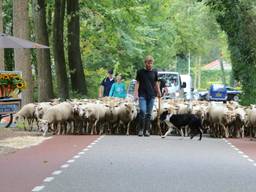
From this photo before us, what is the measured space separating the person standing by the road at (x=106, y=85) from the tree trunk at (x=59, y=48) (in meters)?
5.58

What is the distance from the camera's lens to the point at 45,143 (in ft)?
59.1

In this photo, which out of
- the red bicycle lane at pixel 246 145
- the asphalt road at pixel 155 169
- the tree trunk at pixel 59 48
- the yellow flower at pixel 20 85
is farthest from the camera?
the tree trunk at pixel 59 48

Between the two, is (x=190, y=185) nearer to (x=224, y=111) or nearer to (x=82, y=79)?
(x=224, y=111)

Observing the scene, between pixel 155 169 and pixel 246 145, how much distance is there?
19.6ft

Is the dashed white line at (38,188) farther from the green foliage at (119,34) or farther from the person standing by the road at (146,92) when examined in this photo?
the green foliage at (119,34)

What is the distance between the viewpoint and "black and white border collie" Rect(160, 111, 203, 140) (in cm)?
2017

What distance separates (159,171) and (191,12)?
64988 millimetres

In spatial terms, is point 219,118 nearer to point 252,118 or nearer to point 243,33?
point 252,118

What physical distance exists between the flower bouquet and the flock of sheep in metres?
1.06

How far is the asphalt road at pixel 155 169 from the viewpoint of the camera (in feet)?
35.8

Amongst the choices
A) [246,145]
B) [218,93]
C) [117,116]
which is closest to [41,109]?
[117,116]

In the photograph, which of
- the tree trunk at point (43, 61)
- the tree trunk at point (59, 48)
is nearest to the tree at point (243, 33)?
the tree trunk at point (59, 48)

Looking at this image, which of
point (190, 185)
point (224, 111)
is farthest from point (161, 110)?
point (190, 185)

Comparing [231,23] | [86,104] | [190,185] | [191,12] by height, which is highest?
[191,12]
